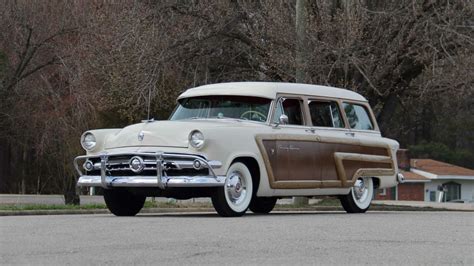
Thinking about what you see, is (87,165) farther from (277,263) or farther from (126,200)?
(277,263)

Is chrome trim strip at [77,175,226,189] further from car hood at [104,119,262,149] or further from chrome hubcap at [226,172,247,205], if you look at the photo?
car hood at [104,119,262,149]

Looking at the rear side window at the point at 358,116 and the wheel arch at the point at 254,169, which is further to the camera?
the rear side window at the point at 358,116

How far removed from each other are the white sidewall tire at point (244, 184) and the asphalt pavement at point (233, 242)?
0.70m

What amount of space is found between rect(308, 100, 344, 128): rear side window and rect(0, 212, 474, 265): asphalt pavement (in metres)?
2.88

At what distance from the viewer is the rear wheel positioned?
43.0 feet

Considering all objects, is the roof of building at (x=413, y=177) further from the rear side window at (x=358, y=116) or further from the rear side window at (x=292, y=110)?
the rear side window at (x=292, y=110)

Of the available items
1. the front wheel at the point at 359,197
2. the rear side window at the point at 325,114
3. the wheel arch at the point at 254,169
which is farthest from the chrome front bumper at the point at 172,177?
the front wheel at the point at 359,197

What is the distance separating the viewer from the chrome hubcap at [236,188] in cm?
1234

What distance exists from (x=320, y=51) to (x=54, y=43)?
14.7 m

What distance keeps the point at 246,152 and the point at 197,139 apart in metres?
0.86

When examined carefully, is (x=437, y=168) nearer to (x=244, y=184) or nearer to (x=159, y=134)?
(x=244, y=184)

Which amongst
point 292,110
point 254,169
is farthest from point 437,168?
point 254,169

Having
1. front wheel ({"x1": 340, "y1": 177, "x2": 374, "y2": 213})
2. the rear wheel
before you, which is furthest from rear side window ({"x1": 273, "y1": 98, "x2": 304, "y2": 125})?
the rear wheel

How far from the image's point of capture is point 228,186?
12.3 m
